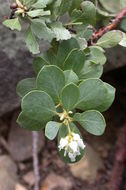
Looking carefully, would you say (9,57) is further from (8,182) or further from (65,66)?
(8,182)

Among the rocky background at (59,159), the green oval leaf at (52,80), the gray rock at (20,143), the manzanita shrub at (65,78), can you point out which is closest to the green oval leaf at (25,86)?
the manzanita shrub at (65,78)

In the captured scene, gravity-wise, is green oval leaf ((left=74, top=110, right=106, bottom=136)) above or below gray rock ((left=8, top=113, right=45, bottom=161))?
above

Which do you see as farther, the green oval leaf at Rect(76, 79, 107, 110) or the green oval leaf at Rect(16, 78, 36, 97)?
the green oval leaf at Rect(16, 78, 36, 97)

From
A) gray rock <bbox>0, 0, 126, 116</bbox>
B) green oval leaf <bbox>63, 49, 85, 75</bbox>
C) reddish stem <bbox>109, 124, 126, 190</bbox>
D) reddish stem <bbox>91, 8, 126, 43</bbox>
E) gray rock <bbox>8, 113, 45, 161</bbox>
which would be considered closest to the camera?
green oval leaf <bbox>63, 49, 85, 75</bbox>

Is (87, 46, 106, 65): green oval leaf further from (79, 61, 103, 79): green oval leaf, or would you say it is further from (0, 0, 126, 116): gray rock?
(0, 0, 126, 116): gray rock

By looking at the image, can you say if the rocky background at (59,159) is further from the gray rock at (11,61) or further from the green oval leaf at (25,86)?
the green oval leaf at (25,86)

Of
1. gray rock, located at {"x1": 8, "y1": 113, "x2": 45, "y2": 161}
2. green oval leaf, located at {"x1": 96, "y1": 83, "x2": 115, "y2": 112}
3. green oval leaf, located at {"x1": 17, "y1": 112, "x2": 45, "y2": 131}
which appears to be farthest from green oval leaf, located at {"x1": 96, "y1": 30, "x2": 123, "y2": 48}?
gray rock, located at {"x1": 8, "y1": 113, "x2": 45, "y2": 161}
